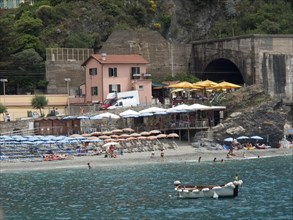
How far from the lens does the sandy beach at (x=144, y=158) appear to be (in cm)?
6259

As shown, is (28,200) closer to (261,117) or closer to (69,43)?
(261,117)

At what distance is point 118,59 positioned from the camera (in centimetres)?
8450

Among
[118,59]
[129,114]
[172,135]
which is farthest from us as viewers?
[118,59]

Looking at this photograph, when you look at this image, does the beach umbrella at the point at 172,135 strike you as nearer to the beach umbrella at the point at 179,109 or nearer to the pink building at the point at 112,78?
the beach umbrella at the point at 179,109

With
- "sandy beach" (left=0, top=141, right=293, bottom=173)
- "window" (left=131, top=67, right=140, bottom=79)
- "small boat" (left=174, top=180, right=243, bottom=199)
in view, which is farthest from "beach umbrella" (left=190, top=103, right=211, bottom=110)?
"small boat" (left=174, top=180, right=243, bottom=199)

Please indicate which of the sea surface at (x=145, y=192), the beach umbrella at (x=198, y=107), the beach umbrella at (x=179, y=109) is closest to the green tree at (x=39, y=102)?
the beach umbrella at (x=179, y=109)

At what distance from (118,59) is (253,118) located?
16.2 m

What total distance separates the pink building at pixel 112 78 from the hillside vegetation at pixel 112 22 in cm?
557

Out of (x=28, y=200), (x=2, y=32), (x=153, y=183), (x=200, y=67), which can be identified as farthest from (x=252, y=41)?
(x=28, y=200)

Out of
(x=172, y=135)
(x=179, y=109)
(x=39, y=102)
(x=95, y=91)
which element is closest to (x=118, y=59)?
(x=95, y=91)

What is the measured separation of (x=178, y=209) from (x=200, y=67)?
50569 millimetres

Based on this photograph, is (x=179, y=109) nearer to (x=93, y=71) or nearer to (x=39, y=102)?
(x=93, y=71)

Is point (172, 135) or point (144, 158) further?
point (172, 135)

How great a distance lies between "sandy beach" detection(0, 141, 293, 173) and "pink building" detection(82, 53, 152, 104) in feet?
36.6
